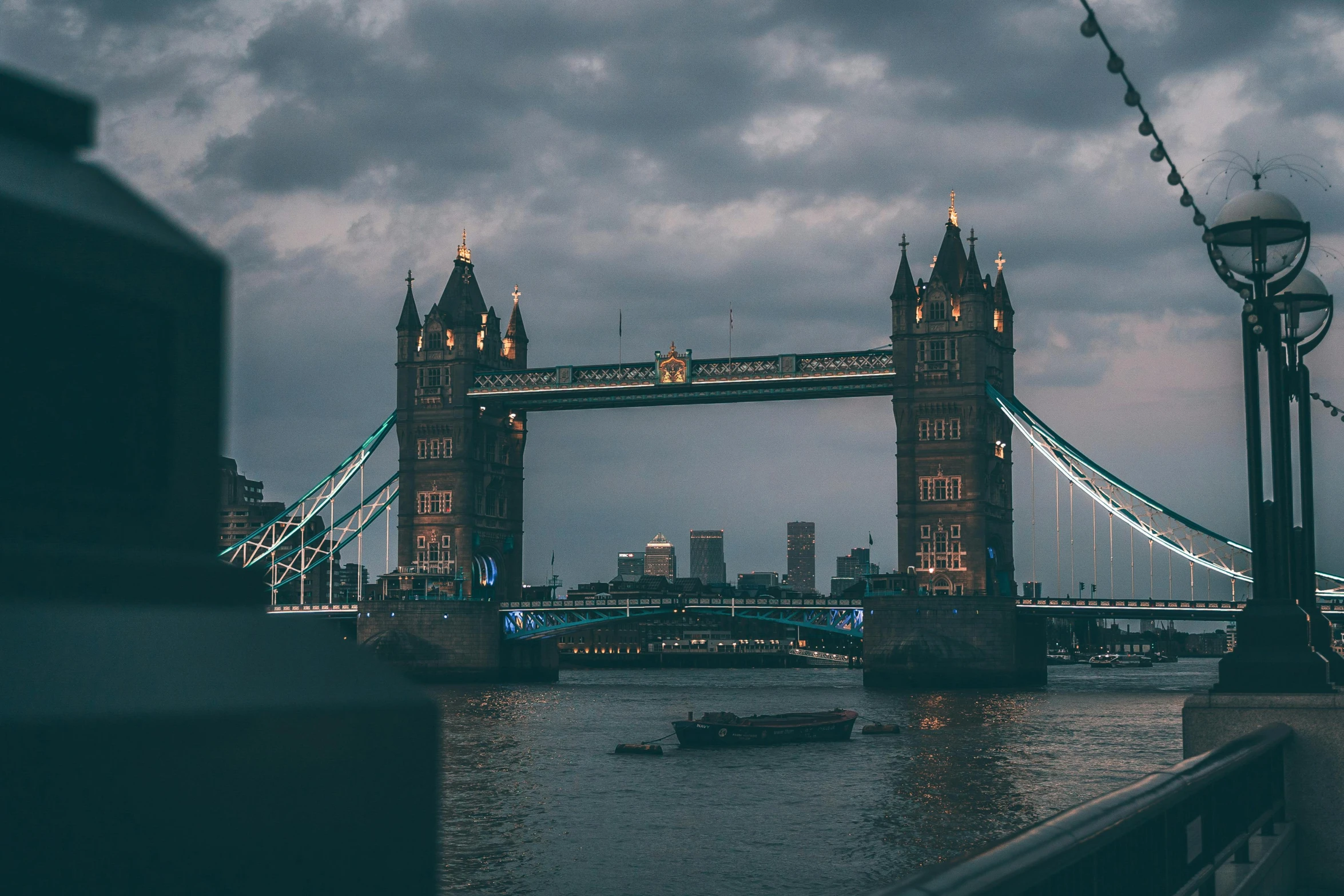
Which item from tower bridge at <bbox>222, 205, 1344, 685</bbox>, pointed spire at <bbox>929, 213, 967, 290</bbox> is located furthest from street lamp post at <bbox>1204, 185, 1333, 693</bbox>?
pointed spire at <bbox>929, 213, 967, 290</bbox>

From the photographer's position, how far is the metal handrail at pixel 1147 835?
247cm

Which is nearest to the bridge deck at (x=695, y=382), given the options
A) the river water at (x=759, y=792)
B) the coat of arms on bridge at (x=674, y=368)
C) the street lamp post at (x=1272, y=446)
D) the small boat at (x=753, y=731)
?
the coat of arms on bridge at (x=674, y=368)

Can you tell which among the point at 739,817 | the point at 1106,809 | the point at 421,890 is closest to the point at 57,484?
the point at 421,890

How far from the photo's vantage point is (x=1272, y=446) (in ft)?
34.7

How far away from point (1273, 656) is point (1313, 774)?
1087 millimetres

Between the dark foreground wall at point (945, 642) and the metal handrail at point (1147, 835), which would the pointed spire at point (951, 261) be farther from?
the metal handrail at point (1147, 835)

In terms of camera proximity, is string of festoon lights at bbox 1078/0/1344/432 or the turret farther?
the turret

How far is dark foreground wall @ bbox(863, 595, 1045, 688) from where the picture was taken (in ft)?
231

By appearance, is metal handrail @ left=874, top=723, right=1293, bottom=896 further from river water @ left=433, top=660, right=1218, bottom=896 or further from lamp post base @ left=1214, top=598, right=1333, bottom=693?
river water @ left=433, top=660, right=1218, bottom=896

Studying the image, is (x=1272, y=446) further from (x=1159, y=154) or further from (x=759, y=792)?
(x=759, y=792)

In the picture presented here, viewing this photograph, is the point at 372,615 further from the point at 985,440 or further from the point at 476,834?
the point at 476,834

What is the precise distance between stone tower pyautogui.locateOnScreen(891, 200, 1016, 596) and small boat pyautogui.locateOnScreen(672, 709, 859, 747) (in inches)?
1169

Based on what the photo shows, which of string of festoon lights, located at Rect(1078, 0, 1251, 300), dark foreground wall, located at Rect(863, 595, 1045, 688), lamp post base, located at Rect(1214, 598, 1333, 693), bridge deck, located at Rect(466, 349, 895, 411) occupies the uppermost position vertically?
bridge deck, located at Rect(466, 349, 895, 411)

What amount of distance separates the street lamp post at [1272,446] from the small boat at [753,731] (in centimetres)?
3653
